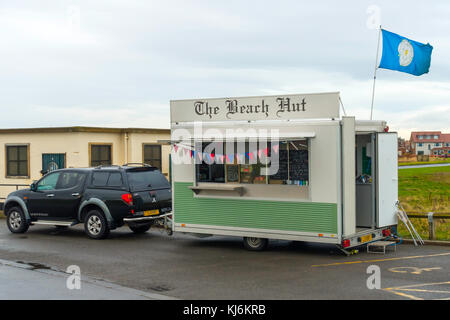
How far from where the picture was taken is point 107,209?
14664 millimetres

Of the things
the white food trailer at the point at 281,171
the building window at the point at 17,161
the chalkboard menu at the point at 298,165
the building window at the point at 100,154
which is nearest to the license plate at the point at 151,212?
the white food trailer at the point at 281,171

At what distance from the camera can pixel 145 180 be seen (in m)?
15.1

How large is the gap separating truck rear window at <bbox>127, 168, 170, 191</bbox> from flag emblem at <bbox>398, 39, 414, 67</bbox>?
6794 mm

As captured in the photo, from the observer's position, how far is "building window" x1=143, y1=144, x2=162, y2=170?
25720mm

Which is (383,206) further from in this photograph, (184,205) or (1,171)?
(1,171)

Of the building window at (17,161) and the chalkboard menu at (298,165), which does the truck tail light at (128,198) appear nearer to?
the chalkboard menu at (298,165)

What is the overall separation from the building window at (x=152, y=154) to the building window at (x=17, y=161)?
501 cm

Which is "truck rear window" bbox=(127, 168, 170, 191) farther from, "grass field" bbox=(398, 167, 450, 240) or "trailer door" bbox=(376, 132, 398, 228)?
"grass field" bbox=(398, 167, 450, 240)

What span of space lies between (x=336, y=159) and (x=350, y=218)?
46.3 inches

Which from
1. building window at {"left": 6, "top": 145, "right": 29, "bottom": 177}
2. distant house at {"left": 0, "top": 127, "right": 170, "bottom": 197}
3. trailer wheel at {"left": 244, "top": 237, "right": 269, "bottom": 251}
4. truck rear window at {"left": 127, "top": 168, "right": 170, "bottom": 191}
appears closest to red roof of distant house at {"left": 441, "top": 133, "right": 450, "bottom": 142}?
distant house at {"left": 0, "top": 127, "right": 170, "bottom": 197}

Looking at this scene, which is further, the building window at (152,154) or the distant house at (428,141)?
the distant house at (428,141)

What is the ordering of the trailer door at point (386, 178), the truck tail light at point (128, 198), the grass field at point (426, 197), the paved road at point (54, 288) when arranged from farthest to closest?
the grass field at point (426, 197)
the truck tail light at point (128, 198)
the trailer door at point (386, 178)
the paved road at point (54, 288)

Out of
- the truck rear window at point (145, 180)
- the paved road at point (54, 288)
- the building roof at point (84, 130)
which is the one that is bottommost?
the paved road at point (54, 288)

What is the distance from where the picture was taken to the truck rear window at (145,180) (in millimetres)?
14802
